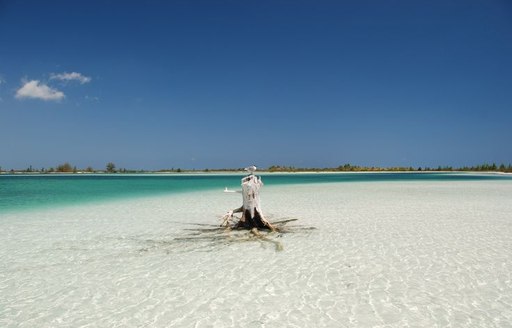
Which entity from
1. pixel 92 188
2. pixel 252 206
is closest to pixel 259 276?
pixel 252 206

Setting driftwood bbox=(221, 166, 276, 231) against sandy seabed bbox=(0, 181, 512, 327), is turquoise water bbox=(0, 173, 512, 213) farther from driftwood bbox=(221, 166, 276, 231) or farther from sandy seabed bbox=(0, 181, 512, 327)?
driftwood bbox=(221, 166, 276, 231)

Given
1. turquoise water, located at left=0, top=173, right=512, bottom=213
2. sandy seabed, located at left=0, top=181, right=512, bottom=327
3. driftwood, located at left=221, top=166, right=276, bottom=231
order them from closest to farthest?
sandy seabed, located at left=0, top=181, right=512, bottom=327
driftwood, located at left=221, top=166, right=276, bottom=231
turquoise water, located at left=0, top=173, right=512, bottom=213

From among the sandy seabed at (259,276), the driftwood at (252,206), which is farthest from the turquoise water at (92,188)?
the driftwood at (252,206)

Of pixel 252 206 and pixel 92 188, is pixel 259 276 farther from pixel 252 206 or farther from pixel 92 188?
pixel 92 188

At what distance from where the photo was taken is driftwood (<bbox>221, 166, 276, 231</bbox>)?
9297 mm

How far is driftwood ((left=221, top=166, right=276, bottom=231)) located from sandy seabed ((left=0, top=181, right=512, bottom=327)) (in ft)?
1.98

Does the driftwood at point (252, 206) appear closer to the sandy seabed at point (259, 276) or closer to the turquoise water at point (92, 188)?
the sandy seabed at point (259, 276)

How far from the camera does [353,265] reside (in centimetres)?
636

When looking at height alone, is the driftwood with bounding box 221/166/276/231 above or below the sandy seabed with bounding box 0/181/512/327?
above

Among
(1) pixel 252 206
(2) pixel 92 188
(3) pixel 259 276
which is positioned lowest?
(3) pixel 259 276

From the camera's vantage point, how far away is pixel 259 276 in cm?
580

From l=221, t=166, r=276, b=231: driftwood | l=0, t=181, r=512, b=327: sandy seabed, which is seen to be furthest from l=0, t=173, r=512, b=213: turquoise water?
l=221, t=166, r=276, b=231: driftwood

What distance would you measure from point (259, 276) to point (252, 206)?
3888mm

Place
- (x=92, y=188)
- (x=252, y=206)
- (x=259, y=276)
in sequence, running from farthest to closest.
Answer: (x=92, y=188), (x=252, y=206), (x=259, y=276)
